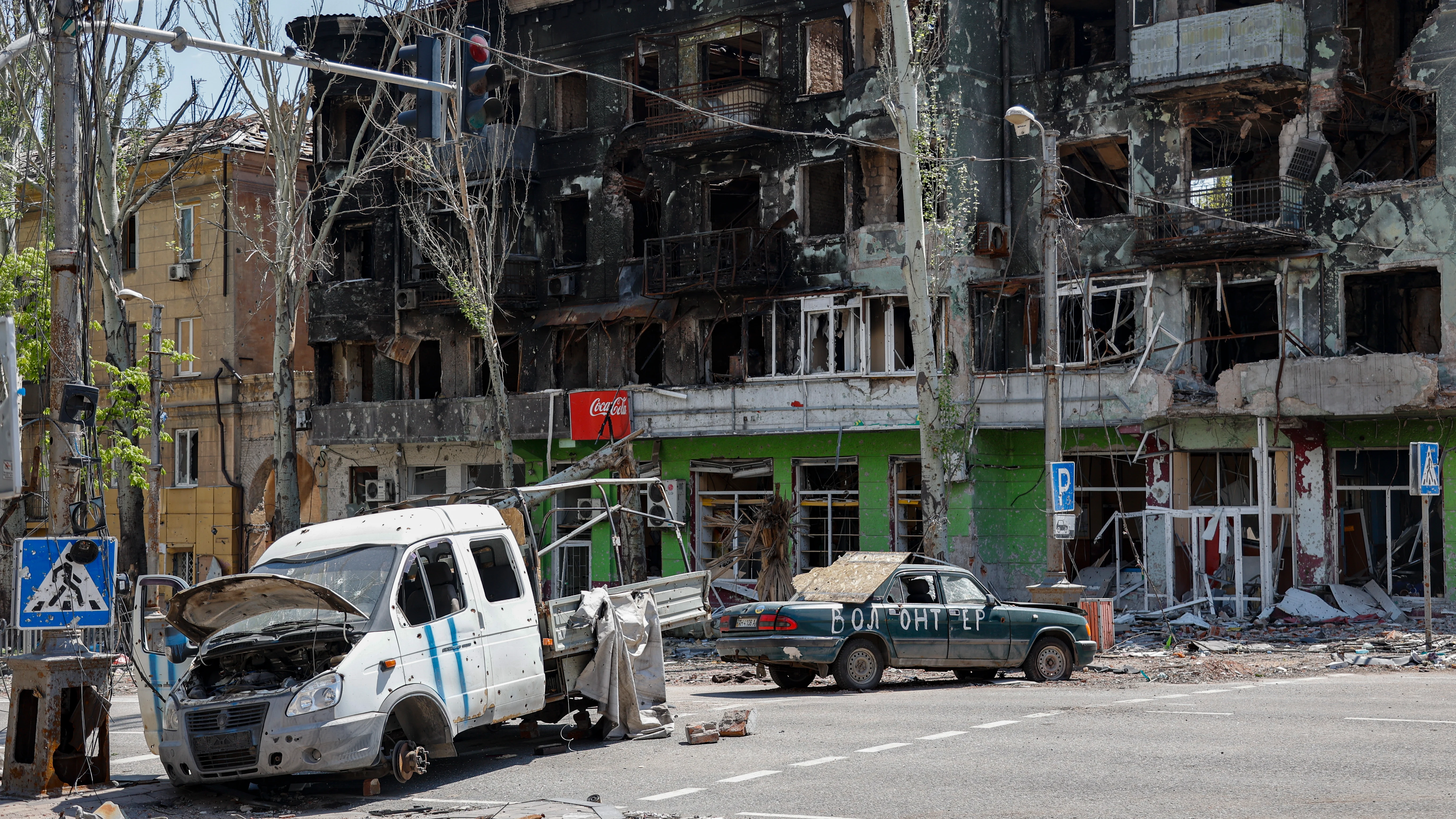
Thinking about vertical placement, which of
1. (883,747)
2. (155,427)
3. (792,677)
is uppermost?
(155,427)

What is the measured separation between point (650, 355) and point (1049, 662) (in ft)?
73.6

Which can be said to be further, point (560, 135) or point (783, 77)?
point (560, 135)

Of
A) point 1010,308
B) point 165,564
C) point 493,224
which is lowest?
point 165,564

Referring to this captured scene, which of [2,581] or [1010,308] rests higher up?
[1010,308]

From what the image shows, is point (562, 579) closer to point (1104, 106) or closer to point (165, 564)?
point (165, 564)

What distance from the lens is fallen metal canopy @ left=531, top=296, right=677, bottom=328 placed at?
4000 centimetres

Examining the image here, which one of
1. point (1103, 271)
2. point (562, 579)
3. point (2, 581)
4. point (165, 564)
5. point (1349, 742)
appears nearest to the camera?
point (1349, 742)

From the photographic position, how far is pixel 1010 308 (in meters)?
35.8

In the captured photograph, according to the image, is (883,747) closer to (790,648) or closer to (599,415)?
(790,648)

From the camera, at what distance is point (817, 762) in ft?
43.1

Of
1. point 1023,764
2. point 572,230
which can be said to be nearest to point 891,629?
point 1023,764

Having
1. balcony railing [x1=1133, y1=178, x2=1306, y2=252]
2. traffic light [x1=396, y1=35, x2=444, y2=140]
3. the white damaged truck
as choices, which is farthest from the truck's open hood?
balcony railing [x1=1133, y1=178, x2=1306, y2=252]

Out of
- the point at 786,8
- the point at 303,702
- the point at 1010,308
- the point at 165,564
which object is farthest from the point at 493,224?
the point at 303,702

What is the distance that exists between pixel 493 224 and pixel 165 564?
61.3 ft
